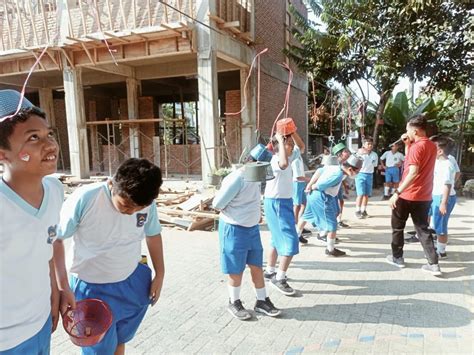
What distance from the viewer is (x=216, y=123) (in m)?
9.63

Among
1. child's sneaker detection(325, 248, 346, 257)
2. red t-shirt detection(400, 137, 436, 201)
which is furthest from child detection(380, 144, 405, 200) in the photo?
red t-shirt detection(400, 137, 436, 201)

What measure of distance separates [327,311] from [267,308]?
23.5 inches

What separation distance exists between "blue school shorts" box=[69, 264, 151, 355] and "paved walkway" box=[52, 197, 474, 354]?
93 centimetres

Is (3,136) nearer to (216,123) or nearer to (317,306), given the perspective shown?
(317,306)

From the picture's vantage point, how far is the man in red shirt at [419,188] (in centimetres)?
417

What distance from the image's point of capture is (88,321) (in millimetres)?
1825

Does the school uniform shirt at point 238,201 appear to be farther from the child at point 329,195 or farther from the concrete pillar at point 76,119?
the concrete pillar at point 76,119

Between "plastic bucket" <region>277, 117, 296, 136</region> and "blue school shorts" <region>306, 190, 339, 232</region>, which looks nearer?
"plastic bucket" <region>277, 117, 296, 136</region>

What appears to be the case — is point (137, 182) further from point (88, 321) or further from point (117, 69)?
point (117, 69)

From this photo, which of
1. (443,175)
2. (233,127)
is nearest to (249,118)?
(233,127)

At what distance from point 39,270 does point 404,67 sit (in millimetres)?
11781

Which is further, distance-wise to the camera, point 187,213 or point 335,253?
point 187,213

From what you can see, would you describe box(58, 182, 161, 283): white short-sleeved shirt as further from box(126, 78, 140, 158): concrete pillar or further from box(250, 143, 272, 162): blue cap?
box(126, 78, 140, 158): concrete pillar

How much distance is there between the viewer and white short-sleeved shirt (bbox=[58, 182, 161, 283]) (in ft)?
6.21
